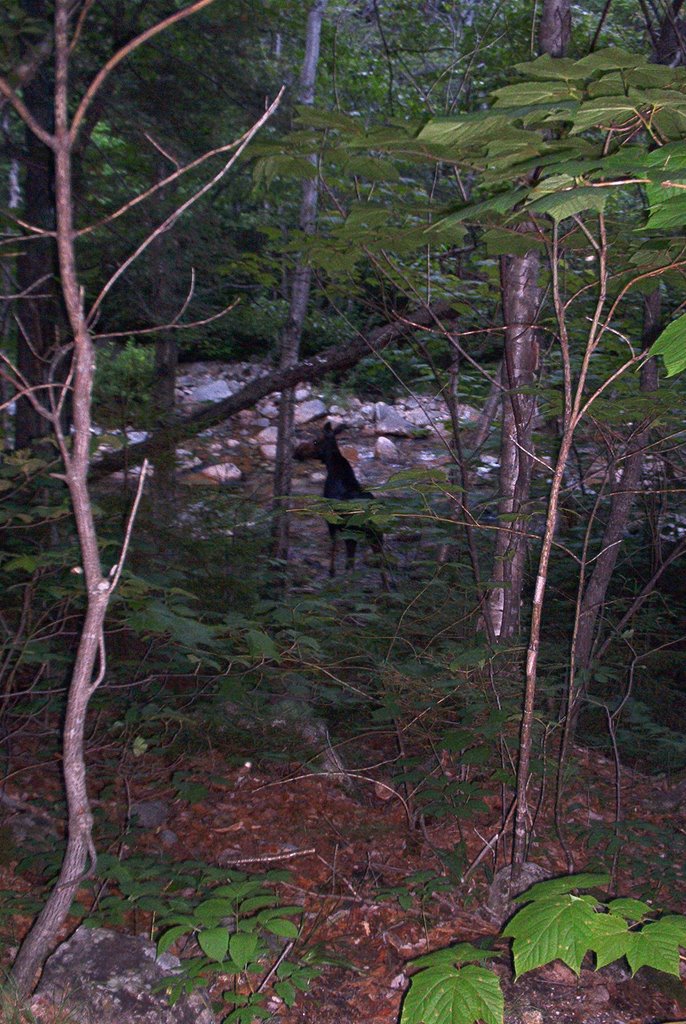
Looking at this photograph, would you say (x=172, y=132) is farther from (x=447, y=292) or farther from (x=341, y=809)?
(x=341, y=809)

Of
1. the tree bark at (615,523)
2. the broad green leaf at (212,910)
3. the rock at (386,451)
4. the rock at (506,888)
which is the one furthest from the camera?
the rock at (386,451)

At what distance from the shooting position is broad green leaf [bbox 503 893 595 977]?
4.22 feet

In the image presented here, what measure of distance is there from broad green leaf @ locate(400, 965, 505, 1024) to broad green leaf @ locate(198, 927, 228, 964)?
684 millimetres

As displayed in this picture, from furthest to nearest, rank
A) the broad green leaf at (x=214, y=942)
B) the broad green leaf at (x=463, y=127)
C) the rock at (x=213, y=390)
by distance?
the rock at (x=213, y=390) → the broad green leaf at (x=214, y=942) → the broad green leaf at (x=463, y=127)

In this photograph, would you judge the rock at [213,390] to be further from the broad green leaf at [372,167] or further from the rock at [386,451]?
the broad green leaf at [372,167]

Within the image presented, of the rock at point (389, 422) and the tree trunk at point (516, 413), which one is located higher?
the tree trunk at point (516, 413)

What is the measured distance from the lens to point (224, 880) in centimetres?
271

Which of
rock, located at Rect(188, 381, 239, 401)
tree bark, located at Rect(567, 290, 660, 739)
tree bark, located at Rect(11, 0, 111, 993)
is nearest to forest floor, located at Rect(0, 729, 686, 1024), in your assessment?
tree bark, located at Rect(11, 0, 111, 993)

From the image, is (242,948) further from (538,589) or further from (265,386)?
(265,386)

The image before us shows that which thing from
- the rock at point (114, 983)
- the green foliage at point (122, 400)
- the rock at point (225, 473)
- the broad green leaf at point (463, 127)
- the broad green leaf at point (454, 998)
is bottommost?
the rock at point (225, 473)

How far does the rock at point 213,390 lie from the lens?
13781mm

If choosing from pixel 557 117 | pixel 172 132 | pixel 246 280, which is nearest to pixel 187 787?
pixel 557 117

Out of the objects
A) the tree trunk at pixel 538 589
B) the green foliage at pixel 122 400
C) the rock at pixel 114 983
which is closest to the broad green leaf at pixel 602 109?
the tree trunk at pixel 538 589

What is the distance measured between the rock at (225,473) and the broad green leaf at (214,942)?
6988 mm
